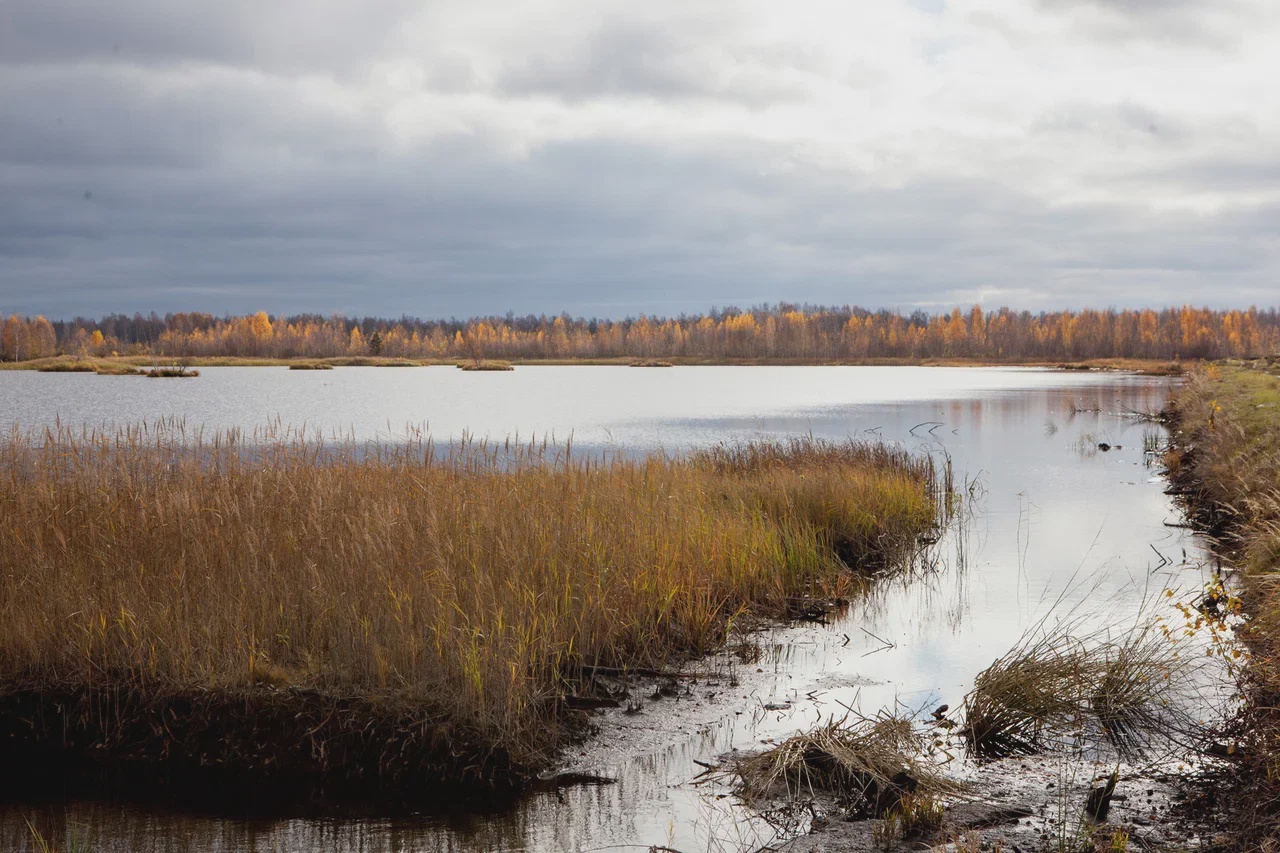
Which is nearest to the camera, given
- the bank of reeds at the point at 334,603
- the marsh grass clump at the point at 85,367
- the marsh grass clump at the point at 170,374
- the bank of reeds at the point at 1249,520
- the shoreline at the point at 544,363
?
the bank of reeds at the point at 1249,520

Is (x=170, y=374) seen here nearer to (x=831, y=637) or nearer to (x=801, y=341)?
(x=831, y=637)

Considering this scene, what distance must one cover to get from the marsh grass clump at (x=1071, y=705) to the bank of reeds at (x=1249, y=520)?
22.7 inches

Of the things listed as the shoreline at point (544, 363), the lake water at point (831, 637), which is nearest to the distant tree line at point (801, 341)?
the shoreline at point (544, 363)

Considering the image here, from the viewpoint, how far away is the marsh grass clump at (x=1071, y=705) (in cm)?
669

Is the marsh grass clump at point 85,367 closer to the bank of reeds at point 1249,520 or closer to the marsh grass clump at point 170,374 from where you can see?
the marsh grass clump at point 170,374

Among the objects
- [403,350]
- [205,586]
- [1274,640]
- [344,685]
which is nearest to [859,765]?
[1274,640]

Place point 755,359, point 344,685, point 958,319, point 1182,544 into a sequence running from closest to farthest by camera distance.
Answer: point 344,685
point 1182,544
point 755,359
point 958,319

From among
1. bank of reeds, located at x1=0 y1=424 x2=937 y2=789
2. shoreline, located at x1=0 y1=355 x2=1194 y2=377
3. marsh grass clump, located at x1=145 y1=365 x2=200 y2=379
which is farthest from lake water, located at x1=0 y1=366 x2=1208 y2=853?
shoreline, located at x1=0 y1=355 x2=1194 y2=377

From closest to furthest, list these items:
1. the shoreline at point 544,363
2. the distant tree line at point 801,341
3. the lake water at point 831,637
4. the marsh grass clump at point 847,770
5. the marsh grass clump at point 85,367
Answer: the lake water at point 831,637 < the marsh grass clump at point 847,770 < the marsh grass clump at point 85,367 < the shoreline at point 544,363 < the distant tree line at point 801,341

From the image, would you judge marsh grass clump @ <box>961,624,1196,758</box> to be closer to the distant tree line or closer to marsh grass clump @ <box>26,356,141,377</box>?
marsh grass clump @ <box>26,356,141,377</box>

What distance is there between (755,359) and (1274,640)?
507 ft

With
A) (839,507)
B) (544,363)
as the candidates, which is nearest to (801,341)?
(544,363)

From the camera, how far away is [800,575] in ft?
A: 38.0

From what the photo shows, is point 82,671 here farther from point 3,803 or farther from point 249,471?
point 249,471
